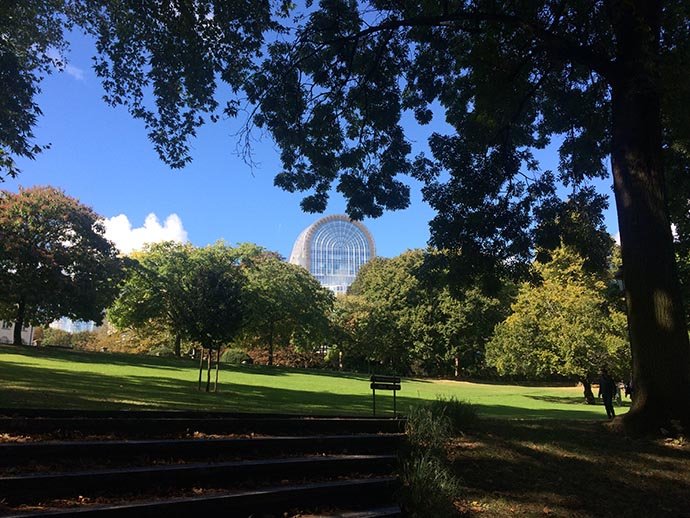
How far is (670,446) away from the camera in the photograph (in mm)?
7191

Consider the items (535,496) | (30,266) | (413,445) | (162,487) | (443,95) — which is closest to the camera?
(162,487)

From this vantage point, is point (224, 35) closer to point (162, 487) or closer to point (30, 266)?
point (162, 487)

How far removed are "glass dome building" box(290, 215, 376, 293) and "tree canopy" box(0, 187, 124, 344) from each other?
9634 cm

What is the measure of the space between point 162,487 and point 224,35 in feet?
33.7

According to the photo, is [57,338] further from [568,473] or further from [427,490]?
[568,473]

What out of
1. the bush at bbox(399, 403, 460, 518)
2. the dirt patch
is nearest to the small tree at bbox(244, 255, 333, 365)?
the bush at bbox(399, 403, 460, 518)

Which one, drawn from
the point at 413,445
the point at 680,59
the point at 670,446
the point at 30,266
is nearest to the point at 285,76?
the point at 680,59

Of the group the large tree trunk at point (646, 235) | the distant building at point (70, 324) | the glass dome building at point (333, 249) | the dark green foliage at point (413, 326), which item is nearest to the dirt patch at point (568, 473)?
the large tree trunk at point (646, 235)

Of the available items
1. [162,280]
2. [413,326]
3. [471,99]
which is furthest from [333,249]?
[471,99]

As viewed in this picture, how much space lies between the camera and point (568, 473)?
6.47 meters

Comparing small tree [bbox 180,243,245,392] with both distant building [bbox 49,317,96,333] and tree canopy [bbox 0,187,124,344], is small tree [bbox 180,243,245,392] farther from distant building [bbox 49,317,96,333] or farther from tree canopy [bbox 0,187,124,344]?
distant building [bbox 49,317,96,333]

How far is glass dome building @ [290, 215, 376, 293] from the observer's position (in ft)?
445

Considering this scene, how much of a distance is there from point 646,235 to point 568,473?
13.3ft

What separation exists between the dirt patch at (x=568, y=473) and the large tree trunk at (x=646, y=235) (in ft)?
2.36
